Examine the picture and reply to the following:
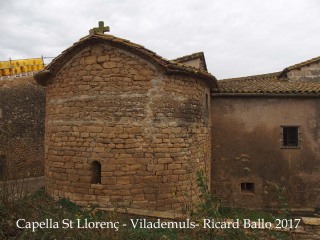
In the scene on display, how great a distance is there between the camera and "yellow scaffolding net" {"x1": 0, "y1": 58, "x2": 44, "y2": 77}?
16.6 meters

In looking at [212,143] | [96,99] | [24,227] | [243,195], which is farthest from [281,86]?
[24,227]

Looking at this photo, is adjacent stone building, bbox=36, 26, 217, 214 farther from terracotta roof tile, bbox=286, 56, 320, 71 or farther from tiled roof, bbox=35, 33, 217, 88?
terracotta roof tile, bbox=286, 56, 320, 71

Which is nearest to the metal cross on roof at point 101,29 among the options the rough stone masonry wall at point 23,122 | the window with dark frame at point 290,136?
the window with dark frame at point 290,136

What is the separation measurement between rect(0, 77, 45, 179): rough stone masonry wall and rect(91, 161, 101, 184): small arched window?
29.2ft

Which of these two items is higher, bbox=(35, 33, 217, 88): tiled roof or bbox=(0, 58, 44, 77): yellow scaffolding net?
bbox=(0, 58, 44, 77): yellow scaffolding net

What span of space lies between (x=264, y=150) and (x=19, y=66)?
15093 mm

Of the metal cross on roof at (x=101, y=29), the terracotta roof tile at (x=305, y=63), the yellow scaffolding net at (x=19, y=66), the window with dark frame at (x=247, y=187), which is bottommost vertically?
the window with dark frame at (x=247, y=187)

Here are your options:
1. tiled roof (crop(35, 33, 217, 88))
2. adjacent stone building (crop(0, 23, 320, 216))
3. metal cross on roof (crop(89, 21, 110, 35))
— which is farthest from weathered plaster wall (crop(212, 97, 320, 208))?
metal cross on roof (crop(89, 21, 110, 35))

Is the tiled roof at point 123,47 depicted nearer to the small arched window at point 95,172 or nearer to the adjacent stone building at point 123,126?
the adjacent stone building at point 123,126

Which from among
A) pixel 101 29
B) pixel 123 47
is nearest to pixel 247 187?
pixel 123 47

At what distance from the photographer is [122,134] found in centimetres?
648

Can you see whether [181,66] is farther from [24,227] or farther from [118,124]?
[24,227]

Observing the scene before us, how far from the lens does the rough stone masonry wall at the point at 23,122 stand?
14.6 meters

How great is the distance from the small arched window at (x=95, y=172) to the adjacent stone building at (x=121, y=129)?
0.02m
